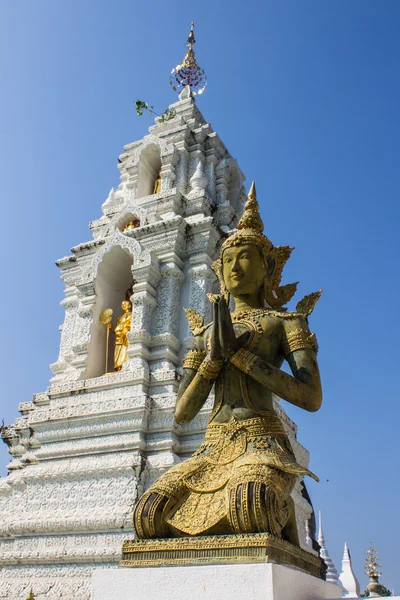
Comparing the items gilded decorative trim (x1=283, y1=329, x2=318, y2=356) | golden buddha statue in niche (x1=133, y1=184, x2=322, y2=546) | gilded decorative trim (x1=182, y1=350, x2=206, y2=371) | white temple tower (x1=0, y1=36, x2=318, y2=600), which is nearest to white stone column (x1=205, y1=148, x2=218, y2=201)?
white temple tower (x1=0, y1=36, x2=318, y2=600)

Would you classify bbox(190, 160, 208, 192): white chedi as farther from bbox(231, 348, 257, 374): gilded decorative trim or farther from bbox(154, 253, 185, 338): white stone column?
bbox(231, 348, 257, 374): gilded decorative trim

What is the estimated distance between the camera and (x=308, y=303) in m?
4.64

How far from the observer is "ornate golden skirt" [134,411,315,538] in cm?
344

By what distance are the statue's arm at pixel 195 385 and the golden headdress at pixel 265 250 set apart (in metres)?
0.69

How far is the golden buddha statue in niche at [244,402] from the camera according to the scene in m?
3.54

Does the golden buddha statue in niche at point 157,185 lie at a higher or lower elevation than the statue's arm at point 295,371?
higher

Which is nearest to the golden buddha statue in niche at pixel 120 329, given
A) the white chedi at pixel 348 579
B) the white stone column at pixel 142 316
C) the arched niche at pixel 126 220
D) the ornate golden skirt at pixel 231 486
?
the white stone column at pixel 142 316

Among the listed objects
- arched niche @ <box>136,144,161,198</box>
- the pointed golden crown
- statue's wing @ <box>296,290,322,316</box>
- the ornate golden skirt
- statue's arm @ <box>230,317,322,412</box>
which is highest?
arched niche @ <box>136,144,161,198</box>

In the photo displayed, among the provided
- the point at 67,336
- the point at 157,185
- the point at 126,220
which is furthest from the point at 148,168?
the point at 67,336

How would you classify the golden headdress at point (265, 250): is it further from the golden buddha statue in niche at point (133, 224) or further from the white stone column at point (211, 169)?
the white stone column at point (211, 169)

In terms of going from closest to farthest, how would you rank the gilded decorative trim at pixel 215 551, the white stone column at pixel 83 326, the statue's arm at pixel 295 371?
the gilded decorative trim at pixel 215 551 → the statue's arm at pixel 295 371 → the white stone column at pixel 83 326

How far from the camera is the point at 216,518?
3518mm

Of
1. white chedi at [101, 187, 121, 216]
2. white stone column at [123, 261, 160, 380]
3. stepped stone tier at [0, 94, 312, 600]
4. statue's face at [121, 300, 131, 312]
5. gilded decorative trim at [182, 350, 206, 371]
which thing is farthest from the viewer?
white chedi at [101, 187, 121, 216]

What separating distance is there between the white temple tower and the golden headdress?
3.37 meters
